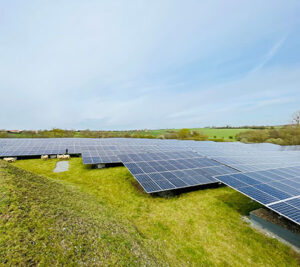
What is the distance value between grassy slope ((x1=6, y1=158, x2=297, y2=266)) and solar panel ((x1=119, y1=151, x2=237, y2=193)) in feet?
3.46

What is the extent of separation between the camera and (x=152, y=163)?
1473cm

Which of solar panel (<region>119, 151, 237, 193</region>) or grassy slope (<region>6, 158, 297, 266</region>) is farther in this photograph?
solar panel (<region>119, 151, 237, 193</region>)

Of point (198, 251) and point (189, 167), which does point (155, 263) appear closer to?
point (198, 251)

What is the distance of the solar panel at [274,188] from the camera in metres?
6.58

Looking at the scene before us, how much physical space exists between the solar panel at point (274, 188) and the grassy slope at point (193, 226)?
6.15 ft

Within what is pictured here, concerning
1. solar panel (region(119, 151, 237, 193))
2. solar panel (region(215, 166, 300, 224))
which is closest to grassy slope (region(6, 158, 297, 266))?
solar panel (region(119, 151, 237, 193))

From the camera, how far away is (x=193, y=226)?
26.0 feet

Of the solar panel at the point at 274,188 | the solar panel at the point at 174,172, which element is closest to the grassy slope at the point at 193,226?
the solar panel at the point at 174,172

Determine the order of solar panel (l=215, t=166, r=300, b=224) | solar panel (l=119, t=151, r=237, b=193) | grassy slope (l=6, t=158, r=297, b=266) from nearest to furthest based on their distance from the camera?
grassy slope (l=6, t=158, r=297, b=266) < solar panel (l=215, t=166, r=300, b=224) < solar panel (l=119, t=151, r=237, b=193)

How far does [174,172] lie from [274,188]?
6762 millimetres

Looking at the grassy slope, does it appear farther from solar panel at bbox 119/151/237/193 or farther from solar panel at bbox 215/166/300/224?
solar panel at bbox 215/166/300/224

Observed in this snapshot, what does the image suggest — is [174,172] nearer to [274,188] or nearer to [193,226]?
[193,226]

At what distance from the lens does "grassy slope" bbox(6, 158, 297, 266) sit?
237 inches

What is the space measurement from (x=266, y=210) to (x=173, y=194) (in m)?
5.99
